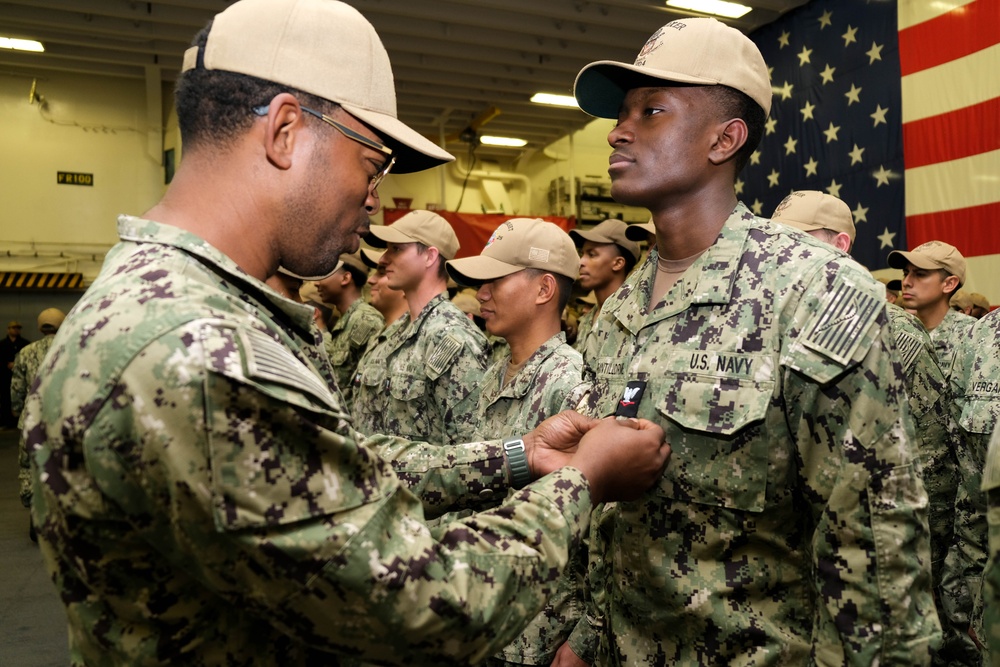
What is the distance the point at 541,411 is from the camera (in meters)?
2.74

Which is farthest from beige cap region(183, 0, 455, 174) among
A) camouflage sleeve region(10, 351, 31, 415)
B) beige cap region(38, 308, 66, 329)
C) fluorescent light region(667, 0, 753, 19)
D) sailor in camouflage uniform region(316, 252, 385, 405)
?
beige cap region(38, 308, 66, 329)

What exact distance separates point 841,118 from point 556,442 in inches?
284

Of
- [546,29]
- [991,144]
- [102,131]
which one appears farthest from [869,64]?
[102,131]

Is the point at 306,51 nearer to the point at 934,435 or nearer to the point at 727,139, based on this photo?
the point at 727,139

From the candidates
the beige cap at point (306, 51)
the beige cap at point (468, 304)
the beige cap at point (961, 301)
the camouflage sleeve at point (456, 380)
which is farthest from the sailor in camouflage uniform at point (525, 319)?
the beige cap at point (961, 301)

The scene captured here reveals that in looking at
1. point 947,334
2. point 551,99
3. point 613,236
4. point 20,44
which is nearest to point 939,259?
point 947,334

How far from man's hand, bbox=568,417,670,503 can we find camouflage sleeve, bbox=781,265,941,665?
0.30 meters

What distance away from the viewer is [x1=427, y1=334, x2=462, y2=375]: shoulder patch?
363 centimetres

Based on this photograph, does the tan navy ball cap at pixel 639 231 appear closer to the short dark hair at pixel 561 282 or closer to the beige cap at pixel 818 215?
the beige cap at pixel 818 215

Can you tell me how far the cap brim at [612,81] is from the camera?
1.78 m

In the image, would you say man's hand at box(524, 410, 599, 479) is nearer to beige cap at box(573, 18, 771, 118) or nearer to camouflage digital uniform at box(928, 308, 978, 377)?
beige cap at box(573, 18, 771, 118)

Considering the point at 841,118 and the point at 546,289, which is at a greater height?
the point at 841,118

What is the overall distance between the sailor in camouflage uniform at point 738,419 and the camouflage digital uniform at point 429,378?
1656 millimetres

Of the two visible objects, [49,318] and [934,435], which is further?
[49,318]
